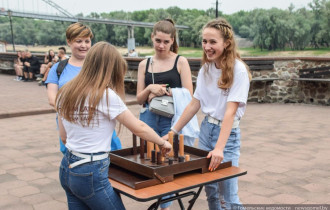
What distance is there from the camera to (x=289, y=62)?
11.4 meters

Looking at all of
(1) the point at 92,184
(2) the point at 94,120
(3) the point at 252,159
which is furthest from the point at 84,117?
(3) the point at 252,159

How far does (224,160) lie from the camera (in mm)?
2627

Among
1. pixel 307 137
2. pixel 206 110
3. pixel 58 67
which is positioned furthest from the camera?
pixel 307 137

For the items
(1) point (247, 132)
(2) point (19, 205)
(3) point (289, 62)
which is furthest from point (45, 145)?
(3) point (289, 62)

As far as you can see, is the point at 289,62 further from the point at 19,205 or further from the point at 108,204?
the point at 108,204

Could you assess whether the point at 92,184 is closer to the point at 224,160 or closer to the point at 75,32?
the point at 224,160

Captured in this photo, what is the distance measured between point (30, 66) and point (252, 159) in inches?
555

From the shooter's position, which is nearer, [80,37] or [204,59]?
[204,59]

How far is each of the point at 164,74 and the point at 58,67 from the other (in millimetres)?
854

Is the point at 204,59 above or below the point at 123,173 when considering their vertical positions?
above

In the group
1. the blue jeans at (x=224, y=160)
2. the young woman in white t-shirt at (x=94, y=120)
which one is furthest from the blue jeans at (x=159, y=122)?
the young woman in white t-shirt at (x=94, y=120)

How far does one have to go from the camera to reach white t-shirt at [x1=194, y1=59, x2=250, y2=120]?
8.08ft

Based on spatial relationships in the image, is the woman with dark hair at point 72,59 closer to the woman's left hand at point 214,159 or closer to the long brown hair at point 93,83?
the long brown hair at point 93,83

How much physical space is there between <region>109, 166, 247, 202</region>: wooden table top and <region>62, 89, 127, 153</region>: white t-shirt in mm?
240
